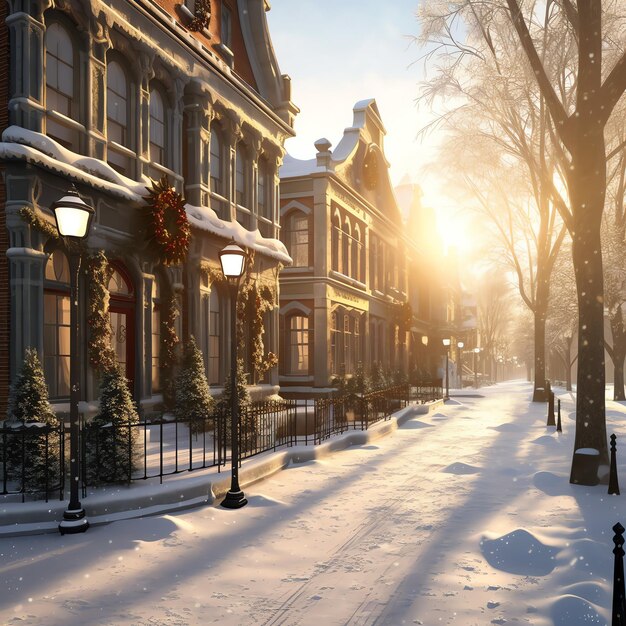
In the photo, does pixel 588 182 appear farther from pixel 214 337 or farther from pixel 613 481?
pixel 214 337

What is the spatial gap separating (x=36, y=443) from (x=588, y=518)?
7.28 m

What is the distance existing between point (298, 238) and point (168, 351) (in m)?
12.7

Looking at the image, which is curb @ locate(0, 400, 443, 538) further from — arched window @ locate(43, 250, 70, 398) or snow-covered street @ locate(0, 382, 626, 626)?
arched window @ locate(43, 250, 70, 398)

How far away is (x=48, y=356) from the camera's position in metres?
10.7

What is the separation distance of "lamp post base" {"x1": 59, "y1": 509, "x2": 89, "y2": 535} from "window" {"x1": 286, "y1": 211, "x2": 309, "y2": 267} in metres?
18.6

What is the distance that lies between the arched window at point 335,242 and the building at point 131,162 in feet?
24.2

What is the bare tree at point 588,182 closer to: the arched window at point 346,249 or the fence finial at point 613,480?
the fence finial at point 613,480

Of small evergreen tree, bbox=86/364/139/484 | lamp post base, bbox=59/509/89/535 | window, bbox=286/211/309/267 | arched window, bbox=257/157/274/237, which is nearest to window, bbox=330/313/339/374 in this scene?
window, bbox=286/211/309/267

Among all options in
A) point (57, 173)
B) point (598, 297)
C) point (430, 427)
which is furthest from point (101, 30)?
point (430, 427)

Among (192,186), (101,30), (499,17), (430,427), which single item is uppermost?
(499,17)

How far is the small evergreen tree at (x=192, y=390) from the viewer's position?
1315cm

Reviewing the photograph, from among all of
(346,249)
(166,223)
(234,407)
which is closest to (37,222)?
(166,223)

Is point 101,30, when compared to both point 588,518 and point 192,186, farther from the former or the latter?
point 588,518

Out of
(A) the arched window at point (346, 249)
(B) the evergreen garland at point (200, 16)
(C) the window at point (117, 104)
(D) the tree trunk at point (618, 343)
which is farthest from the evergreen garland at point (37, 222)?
(D) the tree trunk at point (618, 343)
